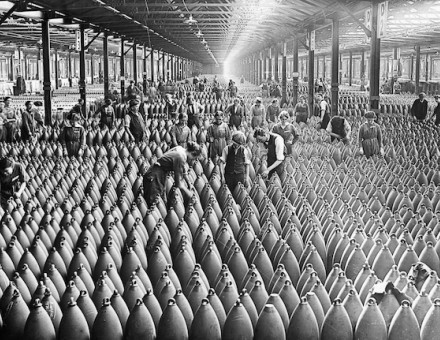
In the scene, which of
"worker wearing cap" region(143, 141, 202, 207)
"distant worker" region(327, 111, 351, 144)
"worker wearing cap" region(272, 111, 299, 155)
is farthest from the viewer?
"distant worker" region(327, 111, 351, 144)

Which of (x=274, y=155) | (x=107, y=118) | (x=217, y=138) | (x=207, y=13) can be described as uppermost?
(x=207, y=13)

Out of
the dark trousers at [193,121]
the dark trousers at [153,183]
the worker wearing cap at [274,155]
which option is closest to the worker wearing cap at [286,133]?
the worker wearing cap at [274,155]

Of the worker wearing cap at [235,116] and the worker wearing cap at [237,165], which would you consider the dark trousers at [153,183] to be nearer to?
the worker wearing cap at [237,165]

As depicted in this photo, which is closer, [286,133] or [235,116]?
[286,133]

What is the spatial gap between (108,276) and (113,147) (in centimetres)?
683

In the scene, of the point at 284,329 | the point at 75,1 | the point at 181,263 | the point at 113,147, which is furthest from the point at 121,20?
the point at 284,329

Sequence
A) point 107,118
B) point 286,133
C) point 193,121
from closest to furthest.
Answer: point 286,133 → point 107,118 → point 193,121

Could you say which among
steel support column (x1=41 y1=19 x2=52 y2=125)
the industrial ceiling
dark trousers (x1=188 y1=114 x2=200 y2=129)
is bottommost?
dark trousers (x1=188 y1=114 x2=200 y2=129)

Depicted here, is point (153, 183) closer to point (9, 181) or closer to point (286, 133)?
point (9, 181)

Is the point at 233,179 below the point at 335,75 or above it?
below

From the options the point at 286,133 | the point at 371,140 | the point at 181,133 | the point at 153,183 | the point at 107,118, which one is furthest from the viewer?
the point at 107,118

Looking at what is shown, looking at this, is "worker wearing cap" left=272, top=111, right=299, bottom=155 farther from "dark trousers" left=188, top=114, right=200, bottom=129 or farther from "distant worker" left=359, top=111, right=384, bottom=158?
"dark trousers" left=188, top=114, right=200, bottom=129

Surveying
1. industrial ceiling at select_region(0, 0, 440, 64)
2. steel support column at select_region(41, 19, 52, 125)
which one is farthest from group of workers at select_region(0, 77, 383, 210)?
industrial ceiling at select_region(0, 0, 440, 64)

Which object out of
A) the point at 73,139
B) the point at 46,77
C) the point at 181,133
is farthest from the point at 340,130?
the point at 46,77
